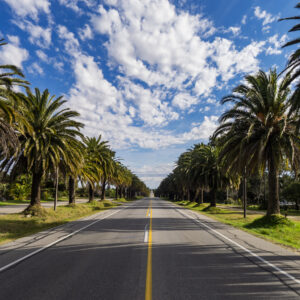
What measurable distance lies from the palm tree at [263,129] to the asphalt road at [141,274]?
9.36m

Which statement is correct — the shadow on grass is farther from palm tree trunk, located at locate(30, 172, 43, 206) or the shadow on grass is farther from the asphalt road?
palm tree trunk, located at locate(30, 172, 43, 206)

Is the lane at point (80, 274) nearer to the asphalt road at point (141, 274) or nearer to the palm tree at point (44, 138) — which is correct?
the asphalt road at point (141, 274)

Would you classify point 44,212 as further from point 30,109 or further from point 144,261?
point 144,261

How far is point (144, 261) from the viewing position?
7.47 meters

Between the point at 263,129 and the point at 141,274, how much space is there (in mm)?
14949

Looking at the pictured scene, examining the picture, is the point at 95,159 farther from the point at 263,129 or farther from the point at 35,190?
the point at 263,129

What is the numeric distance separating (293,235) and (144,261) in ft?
33.8

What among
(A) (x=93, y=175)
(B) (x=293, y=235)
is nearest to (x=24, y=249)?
(B) (x=293, y=235)

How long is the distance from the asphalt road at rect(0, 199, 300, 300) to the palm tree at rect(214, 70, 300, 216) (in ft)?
30.7

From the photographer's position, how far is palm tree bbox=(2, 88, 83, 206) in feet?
60.3

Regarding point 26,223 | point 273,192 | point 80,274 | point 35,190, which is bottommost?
point 26,223

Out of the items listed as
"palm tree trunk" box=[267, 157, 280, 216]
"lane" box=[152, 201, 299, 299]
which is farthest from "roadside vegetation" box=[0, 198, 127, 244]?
"palm tree trunk" box=[267, 157, 280, 216]

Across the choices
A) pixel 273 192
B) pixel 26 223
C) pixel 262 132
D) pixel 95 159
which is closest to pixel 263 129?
pixel 262 132

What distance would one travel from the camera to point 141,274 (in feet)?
20.6
